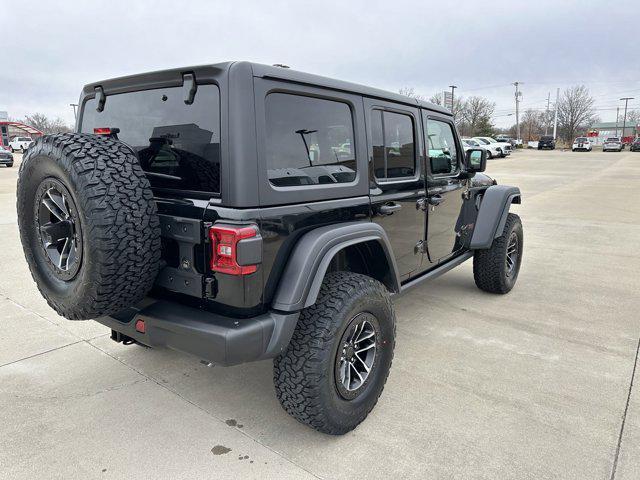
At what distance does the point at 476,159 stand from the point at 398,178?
4.26 feet

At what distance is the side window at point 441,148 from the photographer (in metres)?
3.65

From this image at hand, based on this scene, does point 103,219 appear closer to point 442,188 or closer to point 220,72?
point 220,72

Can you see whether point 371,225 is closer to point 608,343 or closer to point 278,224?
point 278,224

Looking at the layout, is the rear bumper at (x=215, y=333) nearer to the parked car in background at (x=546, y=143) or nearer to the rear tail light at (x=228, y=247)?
the rear tail light at (x=228, y=247)

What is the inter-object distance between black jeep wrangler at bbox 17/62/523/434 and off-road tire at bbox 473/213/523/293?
2.03 m

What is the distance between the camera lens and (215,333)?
2.02m

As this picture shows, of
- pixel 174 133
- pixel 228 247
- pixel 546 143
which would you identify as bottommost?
pixel 228 247

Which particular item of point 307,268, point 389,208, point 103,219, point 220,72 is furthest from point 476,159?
point 103,219

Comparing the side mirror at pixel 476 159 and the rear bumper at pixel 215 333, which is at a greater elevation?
the side mirror at pixel 476 159

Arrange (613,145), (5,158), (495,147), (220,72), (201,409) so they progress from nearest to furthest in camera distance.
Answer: (220,72) < (201,409) < (5,158) < (495,147) < (613,145)

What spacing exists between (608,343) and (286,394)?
2.79m

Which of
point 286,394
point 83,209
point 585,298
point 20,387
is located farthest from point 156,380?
point 585,298

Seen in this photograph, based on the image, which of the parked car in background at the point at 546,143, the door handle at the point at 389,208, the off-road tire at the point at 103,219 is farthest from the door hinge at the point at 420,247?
the parked car in background at the point at 546,143

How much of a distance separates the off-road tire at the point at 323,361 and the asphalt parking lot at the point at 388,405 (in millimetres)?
189
